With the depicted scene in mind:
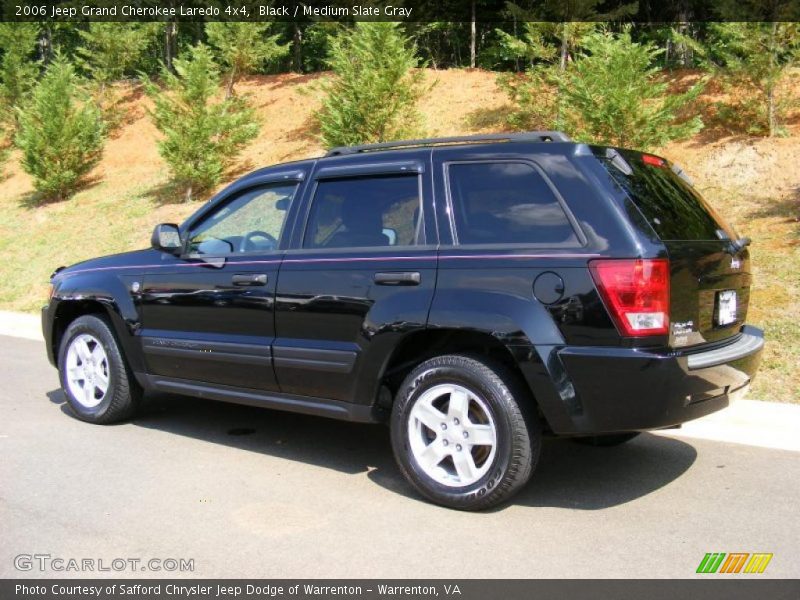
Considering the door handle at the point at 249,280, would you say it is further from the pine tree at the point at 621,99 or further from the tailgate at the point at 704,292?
the pine tree at the point at 621,99

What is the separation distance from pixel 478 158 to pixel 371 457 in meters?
2.18

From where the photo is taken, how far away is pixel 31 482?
4.86 meters

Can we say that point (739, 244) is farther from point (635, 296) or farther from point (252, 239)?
point (252, 239)

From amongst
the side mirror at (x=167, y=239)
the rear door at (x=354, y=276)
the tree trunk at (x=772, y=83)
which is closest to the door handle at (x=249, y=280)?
the rear door at (x=354, y=276)

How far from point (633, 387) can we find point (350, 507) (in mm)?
1697

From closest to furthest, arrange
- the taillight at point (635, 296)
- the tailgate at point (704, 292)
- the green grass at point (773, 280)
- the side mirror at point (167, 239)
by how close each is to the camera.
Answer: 1. the taillight at point (635, 296)
2. the tailgate at point (704, 292)
3. the side mirror at point (167, 239)
4. the green grass at point (773, 280)

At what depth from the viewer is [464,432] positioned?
14.0ft

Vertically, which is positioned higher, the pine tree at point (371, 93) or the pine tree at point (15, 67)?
the pine tree at point (15, 67)

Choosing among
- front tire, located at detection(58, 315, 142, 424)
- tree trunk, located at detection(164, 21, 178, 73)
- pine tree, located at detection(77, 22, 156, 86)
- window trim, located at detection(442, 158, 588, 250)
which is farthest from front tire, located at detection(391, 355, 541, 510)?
tree trunk, located at detection(164, 21, 178, 73)

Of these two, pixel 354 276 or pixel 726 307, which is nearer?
pixel 726 307

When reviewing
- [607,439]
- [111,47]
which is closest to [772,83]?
[607,439]

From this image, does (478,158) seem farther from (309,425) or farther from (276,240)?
(309,425)

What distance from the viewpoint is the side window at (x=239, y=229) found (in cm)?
527

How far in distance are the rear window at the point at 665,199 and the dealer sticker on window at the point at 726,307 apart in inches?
12.6
